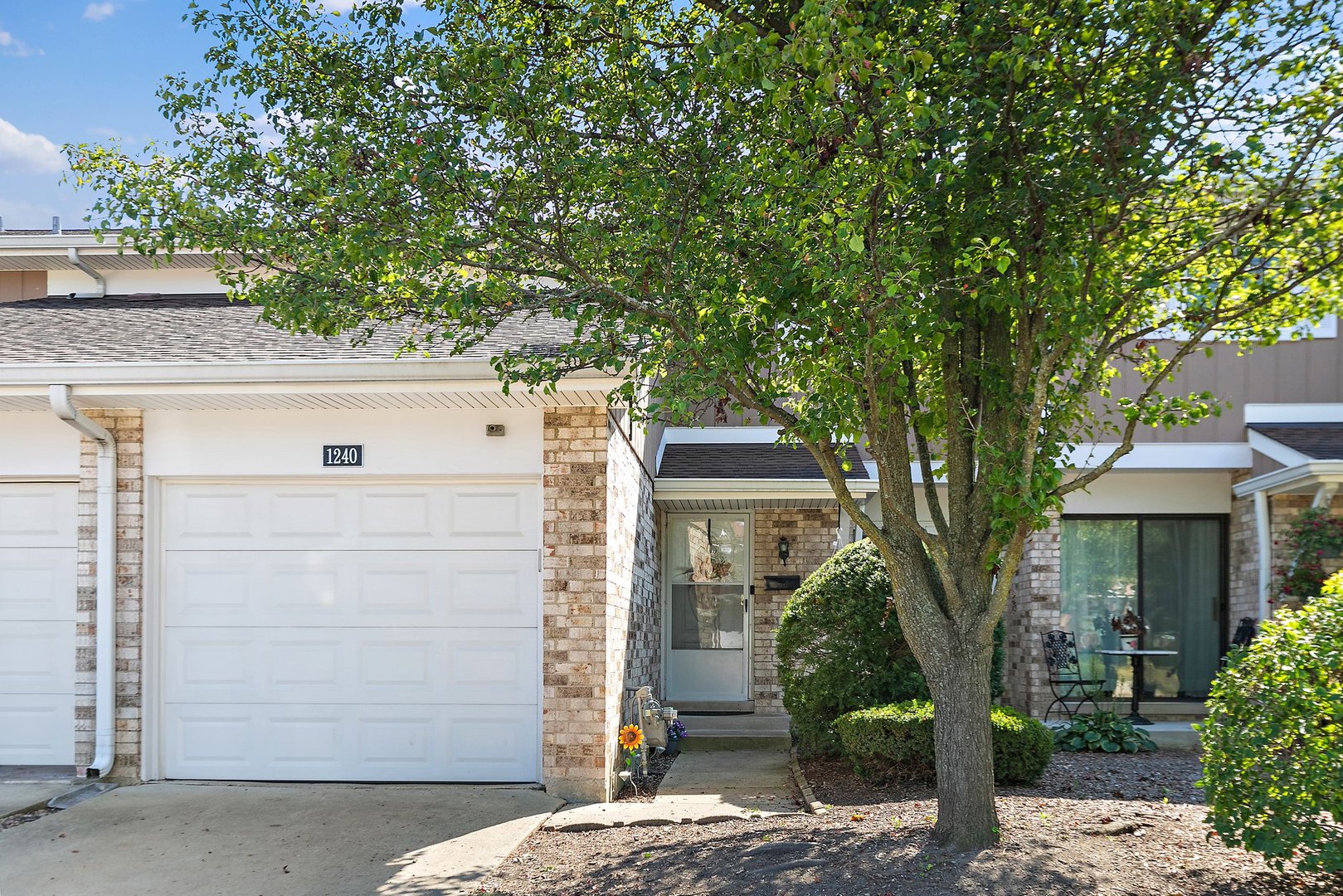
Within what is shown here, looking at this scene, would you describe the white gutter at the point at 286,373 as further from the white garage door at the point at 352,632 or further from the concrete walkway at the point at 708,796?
the concrete walkway at the point at 708,796

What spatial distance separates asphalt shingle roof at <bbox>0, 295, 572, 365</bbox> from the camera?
27.3 ft

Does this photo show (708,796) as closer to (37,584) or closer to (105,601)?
(105,601)

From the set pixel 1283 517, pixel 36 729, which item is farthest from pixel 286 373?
pixel 1283 517

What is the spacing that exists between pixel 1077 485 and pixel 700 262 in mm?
2369

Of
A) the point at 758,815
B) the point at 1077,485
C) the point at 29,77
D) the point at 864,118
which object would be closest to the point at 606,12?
the point at 864,118

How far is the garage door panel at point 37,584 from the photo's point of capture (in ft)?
29.1

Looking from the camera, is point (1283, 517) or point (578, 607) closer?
point (578, 607)

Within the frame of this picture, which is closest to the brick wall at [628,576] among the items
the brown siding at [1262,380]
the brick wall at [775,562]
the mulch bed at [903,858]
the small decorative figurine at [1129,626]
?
the brick wall at [775,562]

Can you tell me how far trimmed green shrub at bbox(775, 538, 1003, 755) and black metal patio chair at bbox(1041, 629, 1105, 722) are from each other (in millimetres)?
4111

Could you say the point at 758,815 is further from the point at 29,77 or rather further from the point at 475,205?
the point at 29,77

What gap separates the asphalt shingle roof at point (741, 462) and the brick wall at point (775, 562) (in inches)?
28.1

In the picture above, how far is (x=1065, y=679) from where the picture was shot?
527 inches

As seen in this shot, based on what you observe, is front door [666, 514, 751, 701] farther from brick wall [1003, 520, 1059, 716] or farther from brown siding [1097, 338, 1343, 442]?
brown siding [1097, 338, 1343, 442]

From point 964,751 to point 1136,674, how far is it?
8.03 meters
